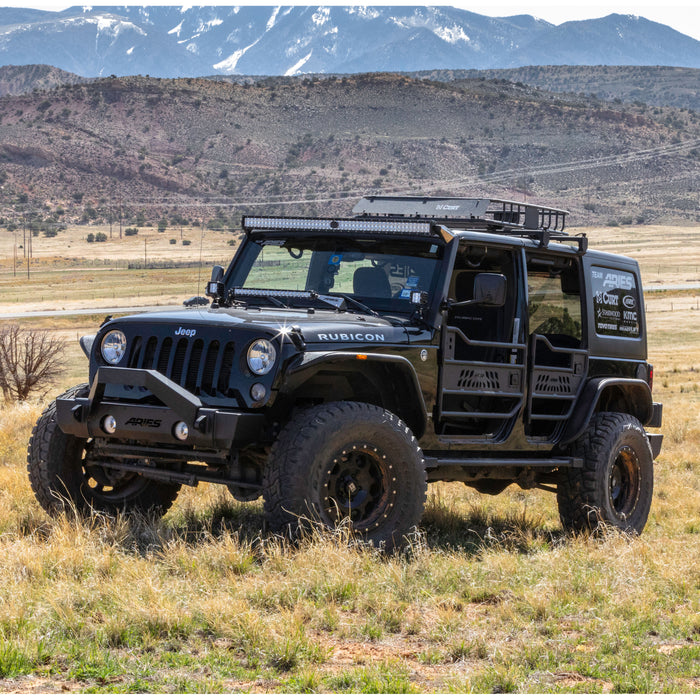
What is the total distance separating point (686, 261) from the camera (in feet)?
286

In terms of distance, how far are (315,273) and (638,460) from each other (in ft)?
10.6

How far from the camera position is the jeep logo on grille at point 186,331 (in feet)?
23.0

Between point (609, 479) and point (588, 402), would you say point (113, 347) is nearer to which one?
point (588, 402)

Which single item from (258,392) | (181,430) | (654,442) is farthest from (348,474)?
(654,442)

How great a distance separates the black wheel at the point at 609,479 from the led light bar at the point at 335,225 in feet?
7.74

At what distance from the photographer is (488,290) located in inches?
289

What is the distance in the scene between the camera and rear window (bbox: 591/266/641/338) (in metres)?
9.30

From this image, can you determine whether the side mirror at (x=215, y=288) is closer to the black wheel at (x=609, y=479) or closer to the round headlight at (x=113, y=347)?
the round headlight at (x=113, y=347)

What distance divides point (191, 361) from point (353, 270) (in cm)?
163

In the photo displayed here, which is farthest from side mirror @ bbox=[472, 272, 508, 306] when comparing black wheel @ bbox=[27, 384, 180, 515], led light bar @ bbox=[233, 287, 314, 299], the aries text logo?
black wheel @ bbox=[27, 384, 180, 515]

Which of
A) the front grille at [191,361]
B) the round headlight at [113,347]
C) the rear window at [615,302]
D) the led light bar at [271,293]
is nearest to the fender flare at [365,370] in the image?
the front grille at [191,361]

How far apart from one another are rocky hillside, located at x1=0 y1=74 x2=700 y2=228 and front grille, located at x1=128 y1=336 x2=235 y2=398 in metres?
101

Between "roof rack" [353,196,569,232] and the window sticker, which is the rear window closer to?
"roof rack" [353,196,569,232]

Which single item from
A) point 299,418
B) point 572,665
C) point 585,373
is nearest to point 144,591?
point 299,418
